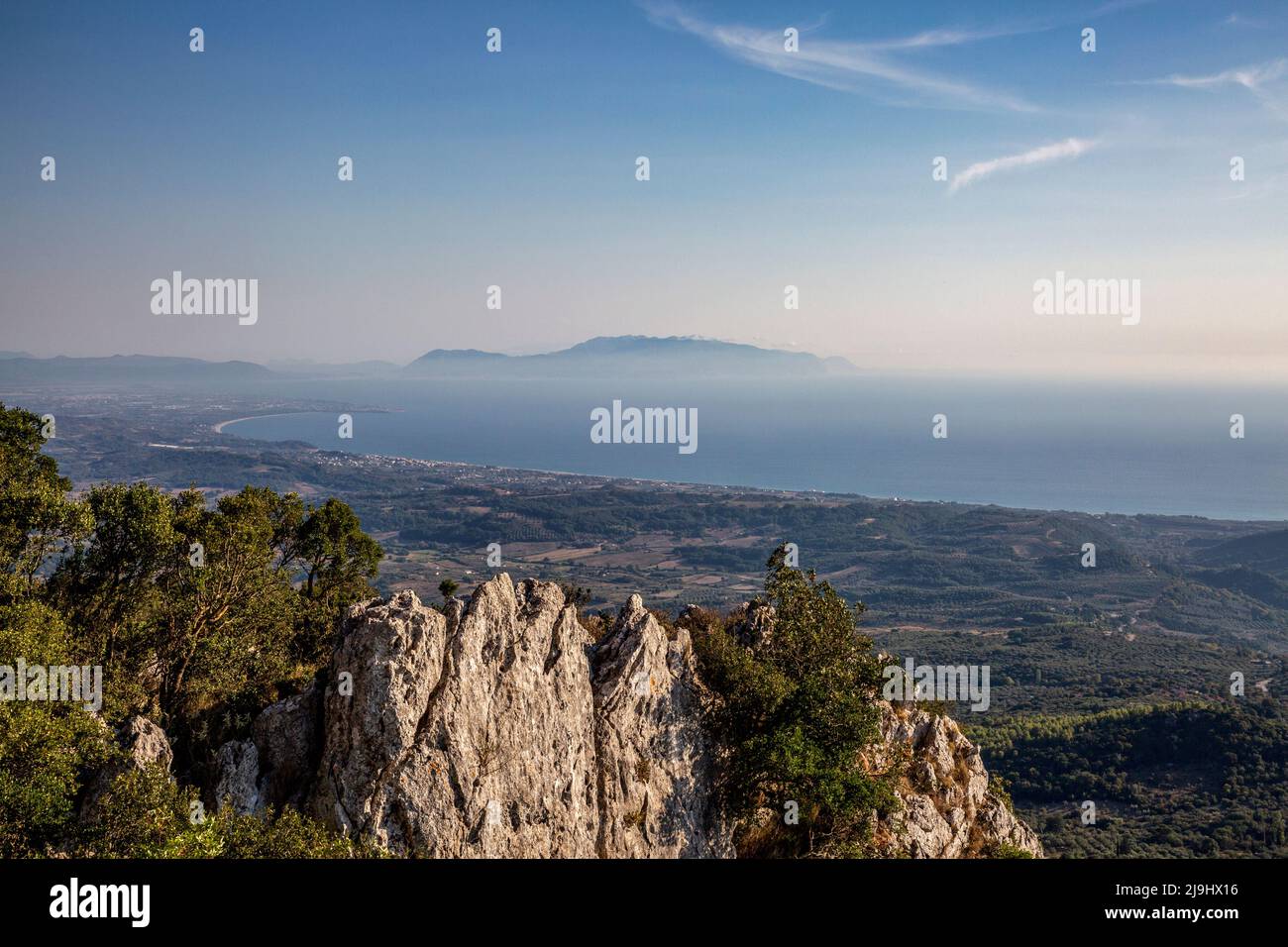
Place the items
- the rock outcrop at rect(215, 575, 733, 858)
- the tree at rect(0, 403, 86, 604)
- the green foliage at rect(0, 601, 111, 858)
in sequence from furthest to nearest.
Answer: the tree at rect(0, 403, 86, 604), the rock outcrop at rect(215, 575, 733, 858), the green foliage at rect(0, 601, 111, 858)

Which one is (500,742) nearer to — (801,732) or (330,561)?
(801,732)

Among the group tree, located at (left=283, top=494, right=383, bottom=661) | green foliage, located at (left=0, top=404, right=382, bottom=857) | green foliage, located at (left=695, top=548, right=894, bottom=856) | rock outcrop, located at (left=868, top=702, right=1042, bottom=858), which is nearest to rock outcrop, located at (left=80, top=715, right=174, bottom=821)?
→ green foliage, located at (left=0, top=404, right=382, bottom=857)

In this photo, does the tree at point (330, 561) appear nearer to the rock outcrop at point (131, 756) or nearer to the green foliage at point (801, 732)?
the rock outcrop at point (131, 756)

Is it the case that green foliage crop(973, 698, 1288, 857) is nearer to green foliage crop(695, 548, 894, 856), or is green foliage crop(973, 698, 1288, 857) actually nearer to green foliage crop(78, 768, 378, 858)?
green foliage crop(695, 548, 894, 856)

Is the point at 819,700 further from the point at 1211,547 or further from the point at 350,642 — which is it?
the point at 1211,547

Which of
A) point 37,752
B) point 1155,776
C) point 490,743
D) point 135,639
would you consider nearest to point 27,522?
point 135,639
